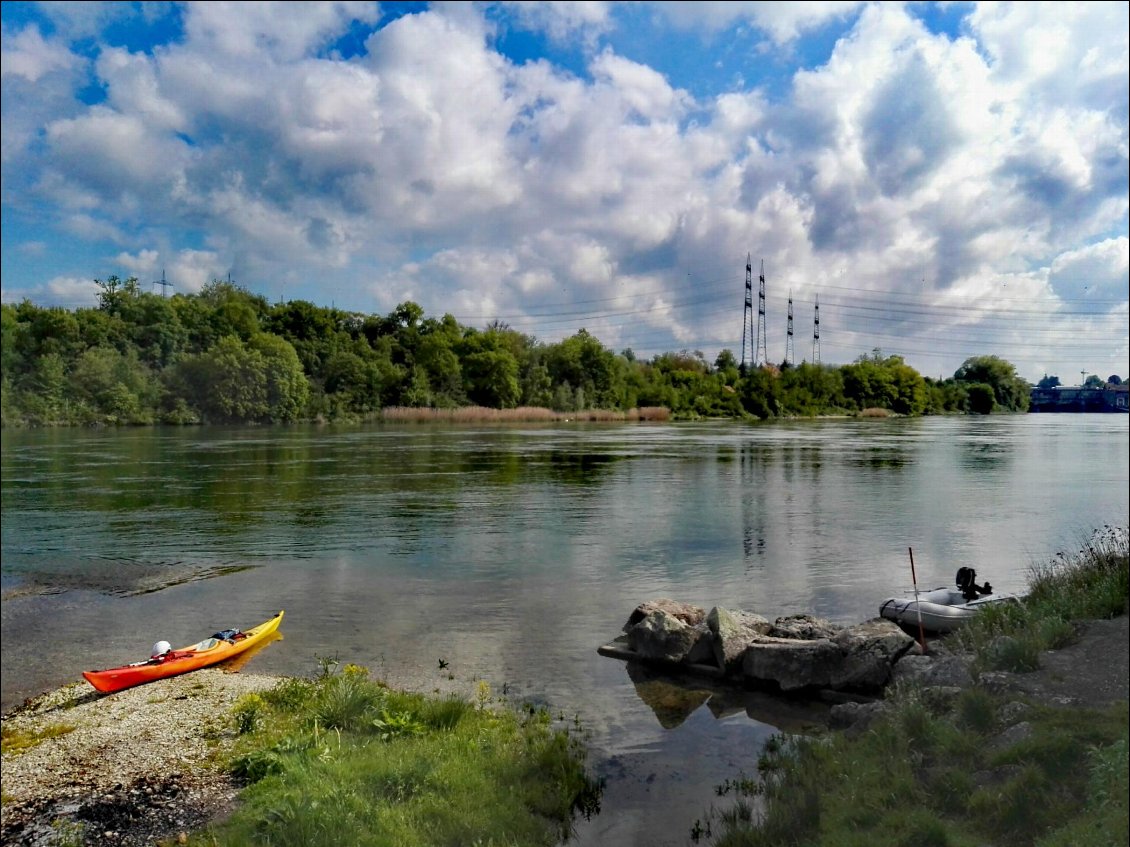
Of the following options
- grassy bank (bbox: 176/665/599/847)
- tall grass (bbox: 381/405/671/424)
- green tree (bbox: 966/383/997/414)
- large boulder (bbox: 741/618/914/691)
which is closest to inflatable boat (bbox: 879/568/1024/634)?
large boulder (bbox: 741/618/914/691)

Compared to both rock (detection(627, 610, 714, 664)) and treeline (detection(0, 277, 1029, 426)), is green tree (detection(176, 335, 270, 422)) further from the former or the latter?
rock (detection(627, 610, 714, 664))

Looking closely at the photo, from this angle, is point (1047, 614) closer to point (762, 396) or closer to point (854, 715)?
point (854, 715)

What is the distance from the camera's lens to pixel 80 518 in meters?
25.9

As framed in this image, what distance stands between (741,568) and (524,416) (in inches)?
3595

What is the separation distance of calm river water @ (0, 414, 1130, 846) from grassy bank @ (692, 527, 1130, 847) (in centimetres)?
87

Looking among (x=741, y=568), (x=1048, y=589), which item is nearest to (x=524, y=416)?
(x=741, y=568)

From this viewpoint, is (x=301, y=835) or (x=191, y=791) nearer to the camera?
(x=301, y=835)

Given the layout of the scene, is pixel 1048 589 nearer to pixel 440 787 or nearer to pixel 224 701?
pixel 440 787

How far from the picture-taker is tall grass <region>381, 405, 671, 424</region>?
103 metres

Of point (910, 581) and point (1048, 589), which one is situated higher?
point (1048, 589)

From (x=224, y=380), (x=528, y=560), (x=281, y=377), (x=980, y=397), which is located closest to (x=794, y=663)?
(x=528, y=560)

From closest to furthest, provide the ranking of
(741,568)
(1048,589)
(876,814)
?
(876,814) → (1048,589) → (741,568)

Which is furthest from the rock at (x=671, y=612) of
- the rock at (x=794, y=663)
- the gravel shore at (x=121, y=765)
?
the gravel shore at (x=121, y=765)

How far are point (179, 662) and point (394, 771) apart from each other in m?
5.31
